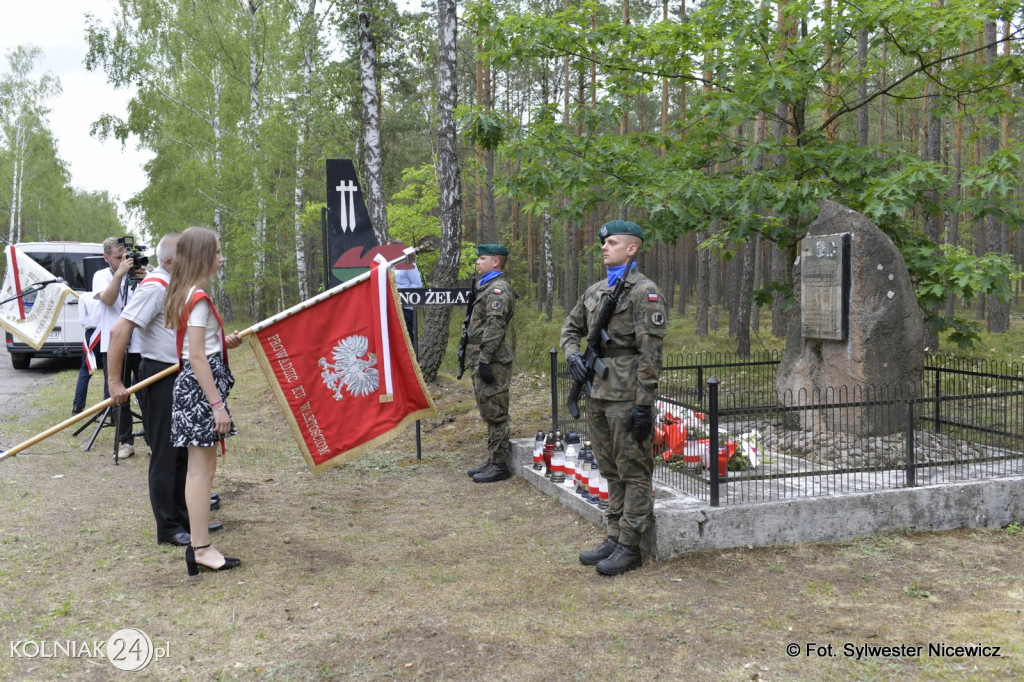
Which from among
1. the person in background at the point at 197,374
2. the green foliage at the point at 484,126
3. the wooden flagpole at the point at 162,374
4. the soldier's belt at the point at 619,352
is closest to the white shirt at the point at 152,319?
the wooden flagpole at the point at 162,374

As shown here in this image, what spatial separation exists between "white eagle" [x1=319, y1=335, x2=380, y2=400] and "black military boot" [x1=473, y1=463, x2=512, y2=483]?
2397 millimetres

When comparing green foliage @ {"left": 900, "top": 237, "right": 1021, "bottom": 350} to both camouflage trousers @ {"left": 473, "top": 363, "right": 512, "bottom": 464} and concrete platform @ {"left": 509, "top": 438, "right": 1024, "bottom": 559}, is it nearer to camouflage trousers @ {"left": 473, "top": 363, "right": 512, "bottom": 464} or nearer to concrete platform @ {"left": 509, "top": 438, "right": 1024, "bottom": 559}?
concrete platform @ {"left": 509, "top": 438, "right": 1024, "bottom": 559}

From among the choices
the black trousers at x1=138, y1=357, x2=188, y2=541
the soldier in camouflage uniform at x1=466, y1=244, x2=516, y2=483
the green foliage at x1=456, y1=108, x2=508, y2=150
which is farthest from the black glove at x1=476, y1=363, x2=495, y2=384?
the green foliage at x1=456, y1=108, x2=508, y2=150

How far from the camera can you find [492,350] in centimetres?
702

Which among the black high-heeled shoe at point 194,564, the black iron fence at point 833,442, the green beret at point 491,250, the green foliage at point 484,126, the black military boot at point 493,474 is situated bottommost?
the black military boot at point 493,474

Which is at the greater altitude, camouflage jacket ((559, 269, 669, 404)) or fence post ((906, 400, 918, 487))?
Answer: camouflage jacket ((559, 269, 669, 404))

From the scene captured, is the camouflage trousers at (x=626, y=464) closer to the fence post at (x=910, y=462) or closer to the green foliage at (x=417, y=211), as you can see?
the fence post at (x=910, y=462)

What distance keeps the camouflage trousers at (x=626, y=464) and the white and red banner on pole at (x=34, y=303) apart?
25.2 feet

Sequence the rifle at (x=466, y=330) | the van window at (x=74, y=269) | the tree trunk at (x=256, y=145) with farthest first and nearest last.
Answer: the tree trunk at (x=256, y=145)
the van window at (x=74, y=269)
the rifle at (x=466, y=330)

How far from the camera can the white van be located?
1581 cm

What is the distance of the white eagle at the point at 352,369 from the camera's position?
17.0 feet

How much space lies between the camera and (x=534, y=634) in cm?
397

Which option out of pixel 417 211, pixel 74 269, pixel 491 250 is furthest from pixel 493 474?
pixel 417 211

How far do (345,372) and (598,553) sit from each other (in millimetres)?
2020
